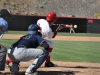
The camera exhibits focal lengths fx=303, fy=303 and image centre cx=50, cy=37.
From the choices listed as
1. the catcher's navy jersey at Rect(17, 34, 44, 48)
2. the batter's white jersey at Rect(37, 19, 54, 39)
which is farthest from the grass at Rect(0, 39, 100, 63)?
the catcher's navy jersey at Rect(17, 34, 44, 48)

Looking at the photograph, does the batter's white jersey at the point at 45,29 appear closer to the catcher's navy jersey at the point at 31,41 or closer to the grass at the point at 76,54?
the catcher's navy jersey at the point at 31,41

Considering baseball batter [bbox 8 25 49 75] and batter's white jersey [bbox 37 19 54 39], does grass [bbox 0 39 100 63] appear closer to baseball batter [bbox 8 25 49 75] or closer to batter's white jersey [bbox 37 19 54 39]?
batter's white jersey [bbox 37 19 54 39]

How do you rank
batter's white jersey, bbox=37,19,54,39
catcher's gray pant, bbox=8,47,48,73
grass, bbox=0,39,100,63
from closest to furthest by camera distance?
1. catcher's gray pant, bbox=8,47,48,73
2. batter's white jersey, bbox=37,19,54,39
3. grass, bbox=0,39,100,63

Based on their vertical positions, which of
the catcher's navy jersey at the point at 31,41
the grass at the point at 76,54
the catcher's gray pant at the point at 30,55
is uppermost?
the catcher's navy jersey at the point at 31,41

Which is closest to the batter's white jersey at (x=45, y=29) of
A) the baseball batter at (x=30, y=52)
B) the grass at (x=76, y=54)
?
the baseball batter at (x=30, y=52)

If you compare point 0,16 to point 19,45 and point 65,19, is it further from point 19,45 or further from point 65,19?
point 65,19

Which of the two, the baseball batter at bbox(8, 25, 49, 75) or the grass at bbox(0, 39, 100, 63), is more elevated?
the baseball batter at bbox(8, 25, 49, 75)

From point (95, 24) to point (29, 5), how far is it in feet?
64.0

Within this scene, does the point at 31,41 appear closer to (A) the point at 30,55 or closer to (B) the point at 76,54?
(A) the point at 30,55

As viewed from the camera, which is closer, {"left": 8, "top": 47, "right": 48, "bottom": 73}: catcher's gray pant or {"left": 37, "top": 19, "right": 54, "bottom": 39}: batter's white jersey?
{"left": 8, "top": 47, "right": 48, "bottom": 73}: catcher's gray pant

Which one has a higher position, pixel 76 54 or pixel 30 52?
pixel 30 52

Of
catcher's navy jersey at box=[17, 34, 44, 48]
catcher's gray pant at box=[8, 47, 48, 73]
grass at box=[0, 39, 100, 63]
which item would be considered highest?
catcher's navy jersey at box=[17, 34, 44, 48]

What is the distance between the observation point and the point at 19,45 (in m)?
6.36

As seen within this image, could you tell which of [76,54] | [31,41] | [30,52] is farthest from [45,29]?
[76,54]
